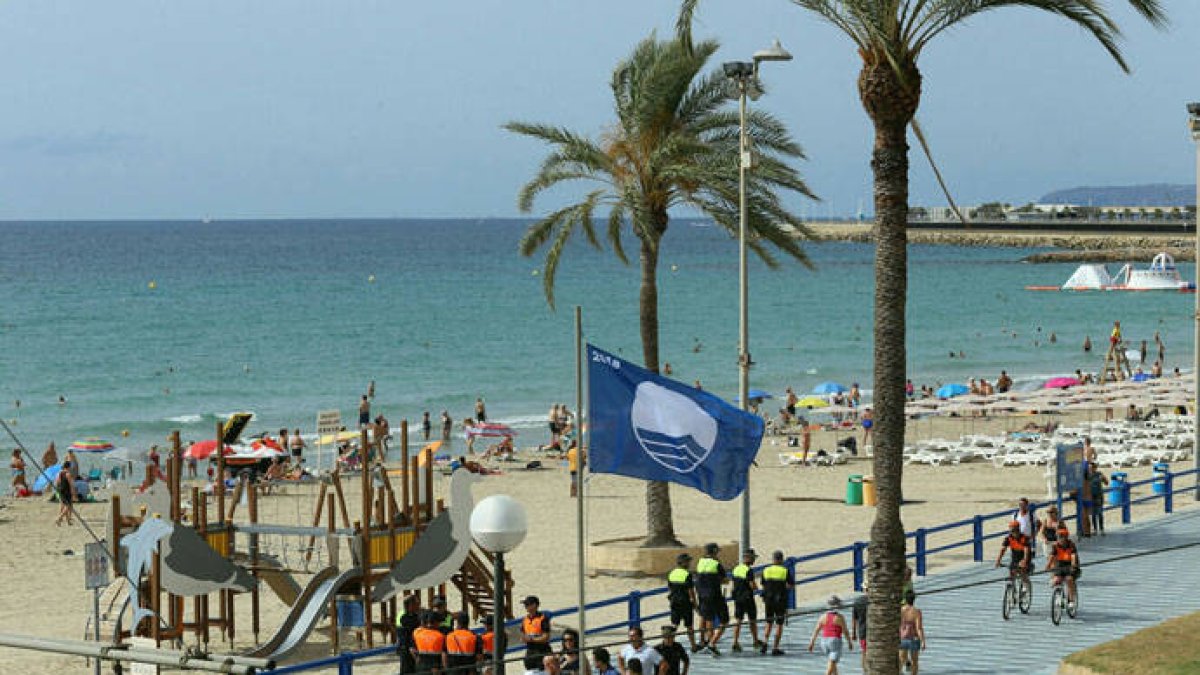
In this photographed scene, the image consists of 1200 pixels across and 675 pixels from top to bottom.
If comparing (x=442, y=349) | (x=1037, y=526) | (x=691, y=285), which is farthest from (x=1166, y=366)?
(x=691, y=285)

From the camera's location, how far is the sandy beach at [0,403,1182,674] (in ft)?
84.7

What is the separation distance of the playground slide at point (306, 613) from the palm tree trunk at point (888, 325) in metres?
8.44

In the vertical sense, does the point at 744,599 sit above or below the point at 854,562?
below

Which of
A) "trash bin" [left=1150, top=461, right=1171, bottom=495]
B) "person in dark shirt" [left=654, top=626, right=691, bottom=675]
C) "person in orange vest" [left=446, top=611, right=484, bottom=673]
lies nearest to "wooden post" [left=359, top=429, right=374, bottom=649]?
"person in orange vest" [left=446, top=611, right=484, bottom=673]

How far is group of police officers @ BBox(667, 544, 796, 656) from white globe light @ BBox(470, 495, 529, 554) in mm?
7548

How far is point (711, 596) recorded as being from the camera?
20359 millimetres

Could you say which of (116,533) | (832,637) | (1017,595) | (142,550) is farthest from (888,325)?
(116,533)

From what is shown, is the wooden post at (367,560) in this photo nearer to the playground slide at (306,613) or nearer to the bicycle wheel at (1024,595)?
the playground slide at (306,613)

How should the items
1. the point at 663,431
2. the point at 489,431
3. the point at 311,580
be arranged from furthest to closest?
the point at 489,431
the point at 311,580
the point at 663,431

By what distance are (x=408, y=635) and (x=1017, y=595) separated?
321 inches

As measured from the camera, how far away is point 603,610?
24.4 meters

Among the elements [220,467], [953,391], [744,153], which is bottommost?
[220,467]

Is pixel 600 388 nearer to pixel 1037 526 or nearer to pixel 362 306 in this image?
pixel 1037 526

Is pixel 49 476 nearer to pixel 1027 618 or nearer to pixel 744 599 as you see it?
pixel 744 599
